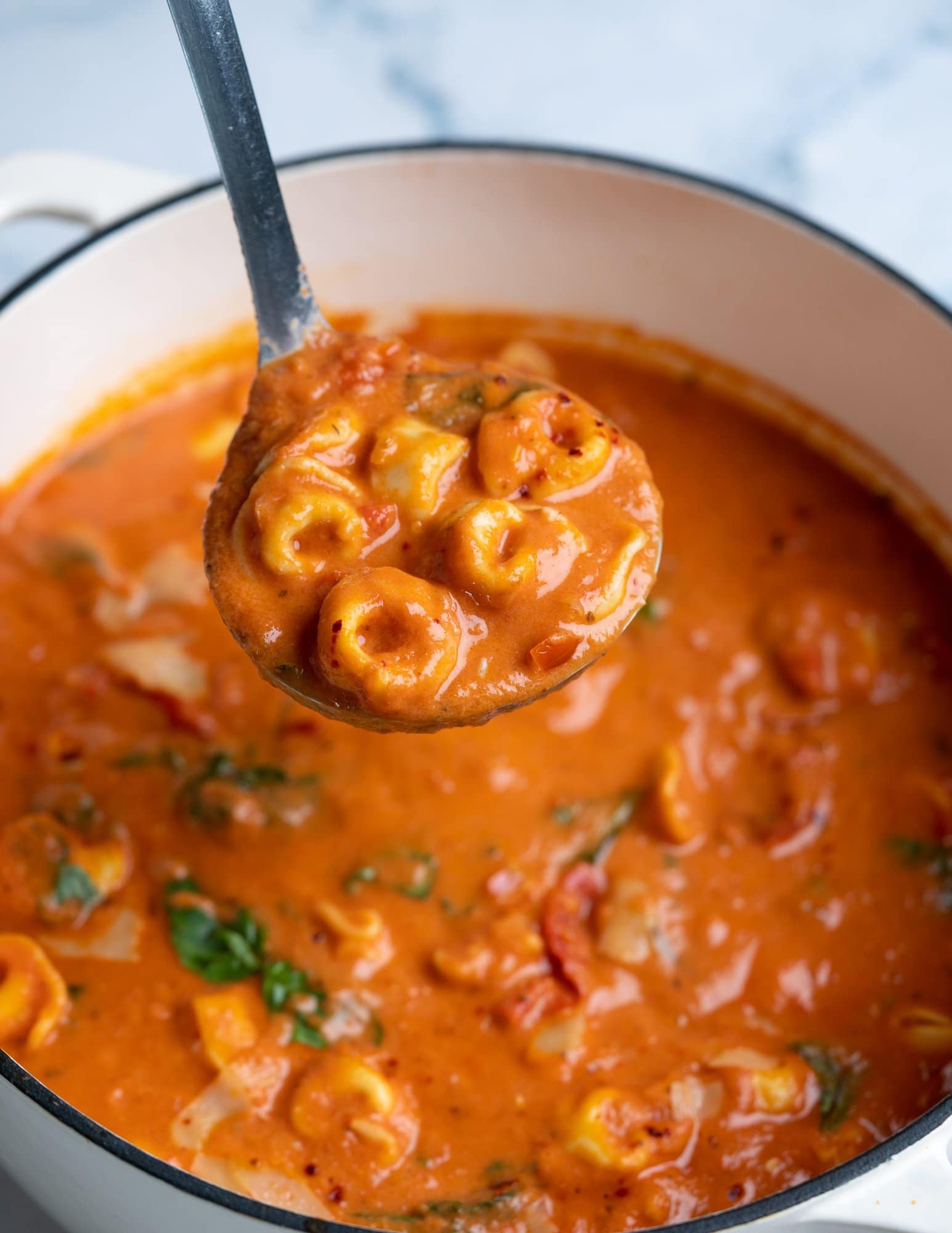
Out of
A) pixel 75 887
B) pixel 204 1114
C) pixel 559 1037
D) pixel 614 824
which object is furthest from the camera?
pixel 614 824

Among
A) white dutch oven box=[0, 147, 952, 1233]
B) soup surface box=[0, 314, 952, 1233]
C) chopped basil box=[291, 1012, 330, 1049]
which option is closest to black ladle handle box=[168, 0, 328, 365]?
white dutch oven box=[0, 147, 952, 1233]

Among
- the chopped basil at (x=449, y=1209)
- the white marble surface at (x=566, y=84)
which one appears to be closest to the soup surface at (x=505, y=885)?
the chopped basil at (x=449, y=1209)

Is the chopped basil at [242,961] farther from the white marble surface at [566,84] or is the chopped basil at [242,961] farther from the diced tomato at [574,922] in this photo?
the white marble surface at [566,84]

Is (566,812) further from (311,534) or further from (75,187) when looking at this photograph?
(75,187)

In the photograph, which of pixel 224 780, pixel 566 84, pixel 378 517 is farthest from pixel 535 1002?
pixel 566 84

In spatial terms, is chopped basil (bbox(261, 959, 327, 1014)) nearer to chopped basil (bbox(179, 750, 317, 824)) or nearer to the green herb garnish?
chopped basil (bbox(179, 750, 317, 824))

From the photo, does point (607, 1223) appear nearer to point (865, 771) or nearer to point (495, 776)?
point (495, 776)

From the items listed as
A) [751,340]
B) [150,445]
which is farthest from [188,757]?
[751,340]
